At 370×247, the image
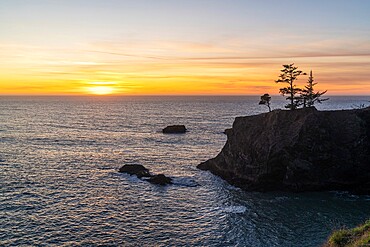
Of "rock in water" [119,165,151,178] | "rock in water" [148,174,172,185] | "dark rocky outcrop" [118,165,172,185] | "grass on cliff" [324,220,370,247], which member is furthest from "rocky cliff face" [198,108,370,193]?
"grass on cliff" [324,220,370,247]

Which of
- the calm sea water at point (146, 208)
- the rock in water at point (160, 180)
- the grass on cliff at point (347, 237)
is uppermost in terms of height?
the grass on cliff at point (347, 237)

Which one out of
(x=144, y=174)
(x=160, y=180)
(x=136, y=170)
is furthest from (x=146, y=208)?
(x=136, y=170)

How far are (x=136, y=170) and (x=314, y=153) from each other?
28702 mm

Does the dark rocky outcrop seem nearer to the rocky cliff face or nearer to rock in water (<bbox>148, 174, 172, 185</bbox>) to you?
rock in water (<bbox>148, 174, 172, 185</bbox>)

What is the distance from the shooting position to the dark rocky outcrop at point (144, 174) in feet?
172

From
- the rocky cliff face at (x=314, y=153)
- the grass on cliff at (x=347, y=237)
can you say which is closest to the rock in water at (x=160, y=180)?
the rocky cliff face at (x=314, y=153)

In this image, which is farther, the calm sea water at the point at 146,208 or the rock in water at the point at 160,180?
the rock in water at the point at 160,180

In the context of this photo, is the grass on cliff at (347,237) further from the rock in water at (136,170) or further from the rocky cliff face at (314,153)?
the rock in water at (136,170)

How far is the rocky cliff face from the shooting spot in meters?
48.3

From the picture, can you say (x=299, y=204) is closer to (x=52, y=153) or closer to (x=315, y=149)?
(x=315, y=149)

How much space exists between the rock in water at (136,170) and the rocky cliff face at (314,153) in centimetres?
1582

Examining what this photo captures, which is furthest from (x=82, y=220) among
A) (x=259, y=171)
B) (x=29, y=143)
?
(x=29, y=143)

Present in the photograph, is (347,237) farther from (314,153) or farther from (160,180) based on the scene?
(160,180)

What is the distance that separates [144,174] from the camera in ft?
184
